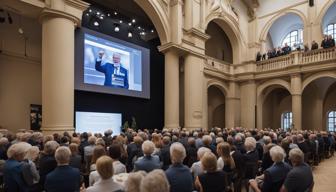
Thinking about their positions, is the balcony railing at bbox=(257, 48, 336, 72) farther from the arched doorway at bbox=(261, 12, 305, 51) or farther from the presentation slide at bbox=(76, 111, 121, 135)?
the presentation slide at bbox=(76, 111, 121, 135)

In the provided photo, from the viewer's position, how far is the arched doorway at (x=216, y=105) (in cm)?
1830

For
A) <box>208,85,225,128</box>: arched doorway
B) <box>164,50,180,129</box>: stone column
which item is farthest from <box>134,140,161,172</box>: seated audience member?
<box>208,85,225,128</box>: arched doorway

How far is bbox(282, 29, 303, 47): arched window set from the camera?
63.4 feet

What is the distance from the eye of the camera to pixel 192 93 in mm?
12992

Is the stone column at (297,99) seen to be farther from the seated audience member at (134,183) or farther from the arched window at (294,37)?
the seated audience member at (134,183)

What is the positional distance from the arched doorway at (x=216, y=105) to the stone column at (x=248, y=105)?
5.12 ft

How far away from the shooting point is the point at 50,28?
25.3ft

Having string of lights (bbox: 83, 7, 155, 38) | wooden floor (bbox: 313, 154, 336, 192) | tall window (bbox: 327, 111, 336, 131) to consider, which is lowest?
wooden floor (bbox: 313, 154, 336, 192)

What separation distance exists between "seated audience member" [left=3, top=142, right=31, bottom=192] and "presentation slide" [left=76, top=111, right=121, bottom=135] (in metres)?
7.65

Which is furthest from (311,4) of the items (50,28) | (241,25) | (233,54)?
(50,28)

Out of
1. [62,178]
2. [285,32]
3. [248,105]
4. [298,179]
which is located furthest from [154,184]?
[285,32]

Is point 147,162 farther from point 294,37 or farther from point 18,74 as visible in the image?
point 294,37

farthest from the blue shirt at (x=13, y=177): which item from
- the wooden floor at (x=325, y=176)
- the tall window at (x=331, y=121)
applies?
the tall window at (x=331, y=121)

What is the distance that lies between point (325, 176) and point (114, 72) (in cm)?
880
